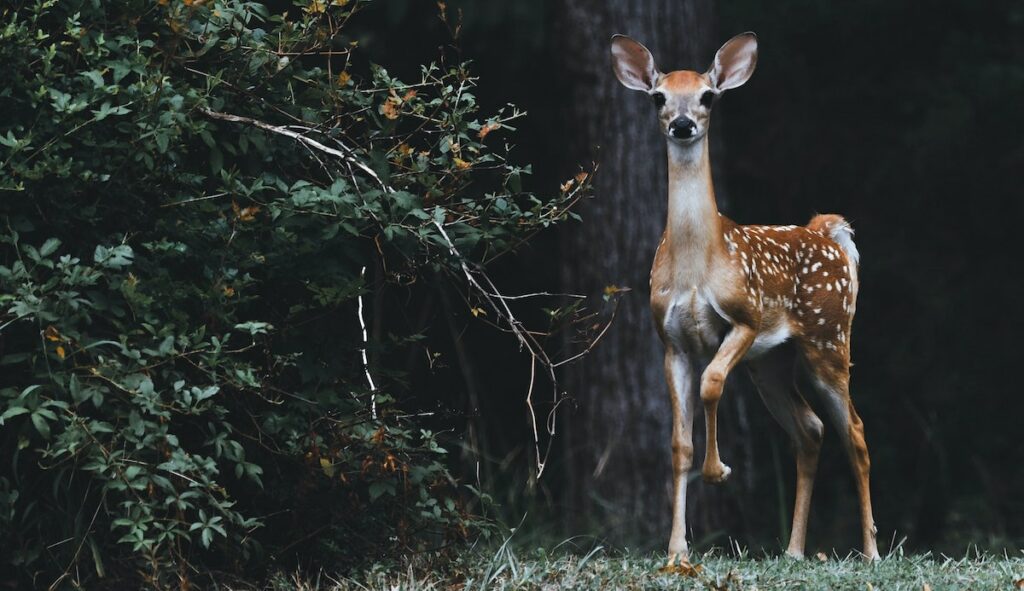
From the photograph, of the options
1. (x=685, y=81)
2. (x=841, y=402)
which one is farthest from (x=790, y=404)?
(x=685, y=81)

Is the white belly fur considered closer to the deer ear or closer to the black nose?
the black nose

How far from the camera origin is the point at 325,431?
535 centimetres

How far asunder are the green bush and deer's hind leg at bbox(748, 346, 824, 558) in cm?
154

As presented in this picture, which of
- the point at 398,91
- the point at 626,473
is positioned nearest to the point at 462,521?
the point at 398,91

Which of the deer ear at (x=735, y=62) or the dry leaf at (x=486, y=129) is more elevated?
the deer ear at (x=735, y=62)

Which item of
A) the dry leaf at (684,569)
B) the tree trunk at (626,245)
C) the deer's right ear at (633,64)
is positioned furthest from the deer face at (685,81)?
the tree trunk at (626,245)

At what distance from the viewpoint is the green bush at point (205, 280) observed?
484cm

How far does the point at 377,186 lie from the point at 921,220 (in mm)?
7494

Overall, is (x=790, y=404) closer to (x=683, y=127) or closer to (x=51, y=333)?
(x=683, y=127)

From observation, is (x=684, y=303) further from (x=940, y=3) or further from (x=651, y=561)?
(x=940, y=3)

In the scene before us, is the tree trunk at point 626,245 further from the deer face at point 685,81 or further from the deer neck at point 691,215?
the deer neck at point 691,215

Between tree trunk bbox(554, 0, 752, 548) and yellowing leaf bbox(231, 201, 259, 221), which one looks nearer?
yellowing leaf bbox(231, 201, 259, 221)

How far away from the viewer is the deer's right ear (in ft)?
19.5

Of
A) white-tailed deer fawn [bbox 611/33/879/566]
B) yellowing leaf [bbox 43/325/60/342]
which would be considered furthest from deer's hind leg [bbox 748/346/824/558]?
yellowing leaf [bbox 43/325/60/342]
